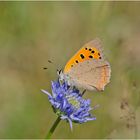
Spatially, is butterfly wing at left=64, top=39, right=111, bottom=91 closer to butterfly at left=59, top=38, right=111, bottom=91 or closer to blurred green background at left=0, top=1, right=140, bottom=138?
butterfly at left=59, top=38, right=111, bottom=91

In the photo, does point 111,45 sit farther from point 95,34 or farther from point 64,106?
point 64,106

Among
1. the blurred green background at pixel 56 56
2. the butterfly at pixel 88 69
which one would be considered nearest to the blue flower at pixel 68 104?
the butterfly at pixel 88 69

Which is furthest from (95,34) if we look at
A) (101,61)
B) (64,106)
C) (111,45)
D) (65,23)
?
(64,106)

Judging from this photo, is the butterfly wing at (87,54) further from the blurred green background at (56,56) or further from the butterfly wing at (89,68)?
the blurred green background at (56,56)

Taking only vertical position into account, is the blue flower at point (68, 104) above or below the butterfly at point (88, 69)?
below

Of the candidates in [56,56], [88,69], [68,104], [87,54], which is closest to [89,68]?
[88,69]

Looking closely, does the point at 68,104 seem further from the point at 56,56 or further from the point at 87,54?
the point at 56,56

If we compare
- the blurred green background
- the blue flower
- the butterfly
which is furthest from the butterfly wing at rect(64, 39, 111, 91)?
the blurred green background
